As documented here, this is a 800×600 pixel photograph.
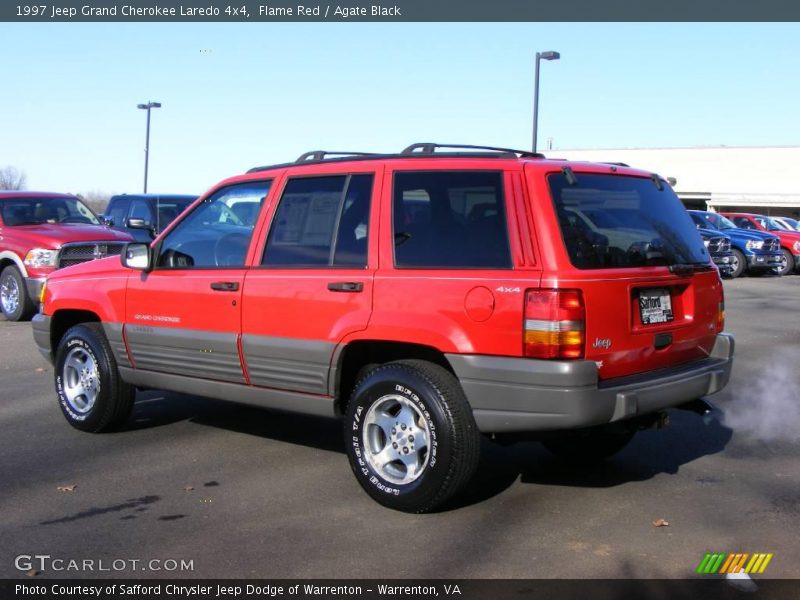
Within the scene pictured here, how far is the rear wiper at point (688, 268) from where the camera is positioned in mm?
5141

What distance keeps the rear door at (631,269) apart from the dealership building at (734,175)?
4469cm

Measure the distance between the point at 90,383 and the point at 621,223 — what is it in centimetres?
408

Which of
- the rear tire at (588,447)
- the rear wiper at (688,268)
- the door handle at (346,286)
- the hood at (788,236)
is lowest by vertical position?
the rear tire at (588,447)

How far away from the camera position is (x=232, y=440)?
664 cm

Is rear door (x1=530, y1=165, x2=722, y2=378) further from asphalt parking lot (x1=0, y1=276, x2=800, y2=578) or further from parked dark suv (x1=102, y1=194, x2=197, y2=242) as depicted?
parked dark suv (x1=102, y1=194, x2=197, y2=242)

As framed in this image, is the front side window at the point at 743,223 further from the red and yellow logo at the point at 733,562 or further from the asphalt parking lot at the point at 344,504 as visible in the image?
the red and yellow logo at the point at 733,562

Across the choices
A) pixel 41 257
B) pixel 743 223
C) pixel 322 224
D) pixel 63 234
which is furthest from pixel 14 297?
pixel 743 223

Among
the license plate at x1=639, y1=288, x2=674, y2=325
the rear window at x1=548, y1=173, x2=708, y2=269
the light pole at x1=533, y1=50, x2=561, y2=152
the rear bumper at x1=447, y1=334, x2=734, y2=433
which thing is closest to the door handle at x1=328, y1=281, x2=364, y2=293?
the rear bumper at x1=447, y1=334, x2=734, y2=433

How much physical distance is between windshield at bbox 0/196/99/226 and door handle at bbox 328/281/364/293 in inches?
400

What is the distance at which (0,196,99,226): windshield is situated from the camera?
46.2 ft

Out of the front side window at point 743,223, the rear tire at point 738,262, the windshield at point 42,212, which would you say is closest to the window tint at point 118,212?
the windshield at point 42,212

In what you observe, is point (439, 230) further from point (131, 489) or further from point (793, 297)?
point (793, 297)

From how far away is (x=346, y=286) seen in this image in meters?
5.20

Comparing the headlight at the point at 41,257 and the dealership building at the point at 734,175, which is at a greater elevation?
the dealership building at the point at 734,175
